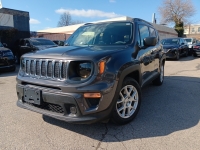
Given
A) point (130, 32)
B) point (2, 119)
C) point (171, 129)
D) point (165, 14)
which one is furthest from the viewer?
point (165, 14)

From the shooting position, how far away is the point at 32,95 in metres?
2.82

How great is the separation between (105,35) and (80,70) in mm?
1437

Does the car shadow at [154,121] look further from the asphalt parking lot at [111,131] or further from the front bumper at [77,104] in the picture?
the front bumper at [77,104]

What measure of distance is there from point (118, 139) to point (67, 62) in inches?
53.8

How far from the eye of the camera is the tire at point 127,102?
9.94ft

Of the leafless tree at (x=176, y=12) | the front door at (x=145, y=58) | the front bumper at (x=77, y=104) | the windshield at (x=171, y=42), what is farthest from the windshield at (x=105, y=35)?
the leafless tree at (x=176, y=12)

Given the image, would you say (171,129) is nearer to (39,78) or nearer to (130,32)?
(130,32)

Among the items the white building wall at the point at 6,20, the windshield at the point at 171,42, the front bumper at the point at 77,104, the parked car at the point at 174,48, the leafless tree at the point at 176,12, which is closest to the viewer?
the front bumper at the point at 77,104

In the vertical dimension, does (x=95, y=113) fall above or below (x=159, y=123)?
above

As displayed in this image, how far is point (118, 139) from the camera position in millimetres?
2766

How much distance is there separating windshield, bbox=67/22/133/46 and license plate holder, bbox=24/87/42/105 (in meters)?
1.51

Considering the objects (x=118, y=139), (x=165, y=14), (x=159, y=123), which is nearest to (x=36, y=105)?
(x=118, y=139)

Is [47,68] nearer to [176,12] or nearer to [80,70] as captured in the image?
[80,70]

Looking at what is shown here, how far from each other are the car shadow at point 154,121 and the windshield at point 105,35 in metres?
1.51
